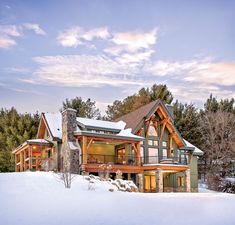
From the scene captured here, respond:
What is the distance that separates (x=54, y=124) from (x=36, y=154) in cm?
358

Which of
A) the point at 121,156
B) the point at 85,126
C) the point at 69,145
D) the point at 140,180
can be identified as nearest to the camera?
the point at 69,145

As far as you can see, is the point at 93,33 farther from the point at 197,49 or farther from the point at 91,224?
the point at 91,224

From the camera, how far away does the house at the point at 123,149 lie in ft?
77.7

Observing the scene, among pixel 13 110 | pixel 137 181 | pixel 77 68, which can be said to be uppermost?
pixel 77 68

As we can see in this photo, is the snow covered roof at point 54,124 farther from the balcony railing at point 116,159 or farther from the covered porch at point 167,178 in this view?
the covered porch at point 167,178

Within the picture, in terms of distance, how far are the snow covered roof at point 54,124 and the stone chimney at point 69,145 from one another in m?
1.36

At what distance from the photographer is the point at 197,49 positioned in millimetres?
22359

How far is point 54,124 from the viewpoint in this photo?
26.9 metres

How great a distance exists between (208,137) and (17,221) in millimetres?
33814

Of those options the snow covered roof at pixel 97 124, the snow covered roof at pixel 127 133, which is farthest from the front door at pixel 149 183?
the snow covered roof at pixel 97 124

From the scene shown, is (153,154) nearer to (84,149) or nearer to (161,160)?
(161,160)

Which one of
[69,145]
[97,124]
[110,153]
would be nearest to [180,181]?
[110,153]
